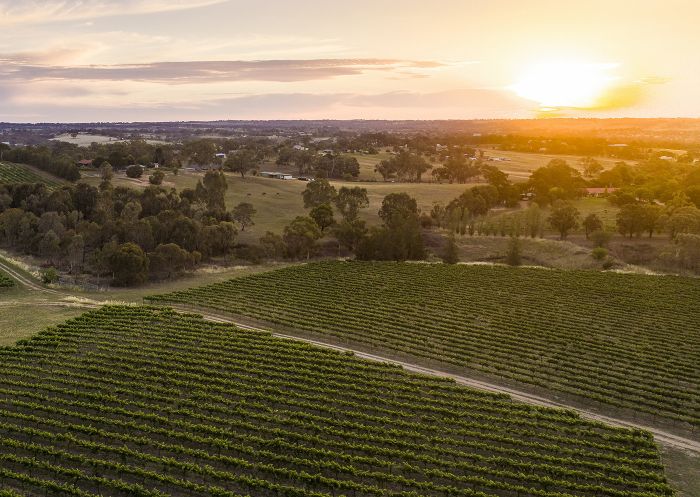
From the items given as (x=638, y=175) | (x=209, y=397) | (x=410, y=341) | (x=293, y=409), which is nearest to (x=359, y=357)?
(x=410, y=341)

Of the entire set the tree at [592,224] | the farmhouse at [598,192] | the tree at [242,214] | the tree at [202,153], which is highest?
the tree at [202,153]

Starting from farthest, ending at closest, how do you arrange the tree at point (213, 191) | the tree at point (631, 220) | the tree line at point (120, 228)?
the tree at point (213, 191) < the tree at point (631, 220) < the tree line at point (120, 228)

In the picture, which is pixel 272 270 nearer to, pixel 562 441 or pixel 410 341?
pixel 410 341

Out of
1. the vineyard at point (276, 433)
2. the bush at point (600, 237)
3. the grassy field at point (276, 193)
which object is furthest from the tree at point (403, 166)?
the vineyard at point (276, 433)

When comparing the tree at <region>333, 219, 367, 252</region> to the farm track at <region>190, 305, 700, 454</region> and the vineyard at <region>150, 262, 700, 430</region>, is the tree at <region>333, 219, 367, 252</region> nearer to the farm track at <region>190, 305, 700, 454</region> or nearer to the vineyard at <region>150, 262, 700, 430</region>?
the vineyard at <region>150, 262, 700, 430</region>

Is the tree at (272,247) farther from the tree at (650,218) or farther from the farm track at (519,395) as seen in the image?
the tree at (650,218)

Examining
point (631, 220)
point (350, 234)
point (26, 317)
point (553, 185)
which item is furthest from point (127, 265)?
point (553, 185)
